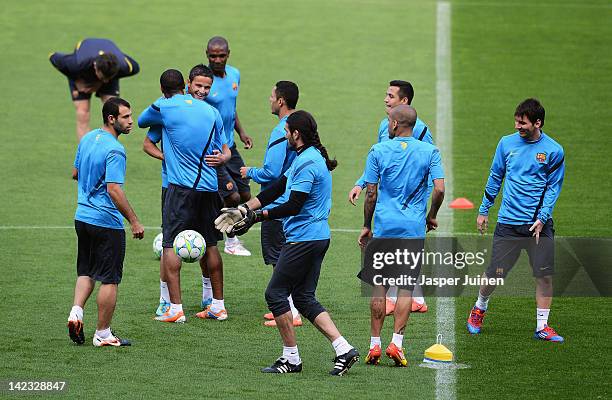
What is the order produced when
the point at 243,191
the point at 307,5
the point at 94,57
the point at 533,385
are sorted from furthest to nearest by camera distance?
the point at 307,5 → the point at 94,57 → the point at 243,191 → the point at 533,385

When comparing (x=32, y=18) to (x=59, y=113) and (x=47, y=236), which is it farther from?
(x=47, y=236)

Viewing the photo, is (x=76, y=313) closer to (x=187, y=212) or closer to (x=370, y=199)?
(x=187, y=212)

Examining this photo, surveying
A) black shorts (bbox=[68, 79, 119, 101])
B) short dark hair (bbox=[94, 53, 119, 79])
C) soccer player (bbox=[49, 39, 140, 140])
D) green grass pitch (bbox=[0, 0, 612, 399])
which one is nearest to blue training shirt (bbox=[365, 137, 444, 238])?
green grass pitch (bbox=[0, 0, 612, 399])

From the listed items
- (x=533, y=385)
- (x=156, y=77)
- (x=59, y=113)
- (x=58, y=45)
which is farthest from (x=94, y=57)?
(x=533, y=385)

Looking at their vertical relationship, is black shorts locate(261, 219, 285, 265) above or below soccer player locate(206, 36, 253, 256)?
below

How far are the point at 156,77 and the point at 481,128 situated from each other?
6.58 metres

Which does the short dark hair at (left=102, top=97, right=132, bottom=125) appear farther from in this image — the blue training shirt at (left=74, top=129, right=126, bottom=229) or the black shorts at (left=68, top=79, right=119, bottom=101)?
the black shorts at (left=68, top=79, right=119, bottom=101)

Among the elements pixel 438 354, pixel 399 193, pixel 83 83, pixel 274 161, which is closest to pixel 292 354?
pixel 438 354

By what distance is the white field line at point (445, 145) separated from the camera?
10.5 metres

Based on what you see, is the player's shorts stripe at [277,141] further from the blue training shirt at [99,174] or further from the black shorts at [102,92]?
the black shorts at [102,92]

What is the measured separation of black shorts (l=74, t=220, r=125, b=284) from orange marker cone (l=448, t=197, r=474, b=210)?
7.03 meters

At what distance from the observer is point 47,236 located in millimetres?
15633

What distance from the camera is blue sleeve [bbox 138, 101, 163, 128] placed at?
12.0m

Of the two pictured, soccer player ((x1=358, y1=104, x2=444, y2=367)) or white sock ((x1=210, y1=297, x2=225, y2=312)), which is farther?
white sock ((x1=210, y1=297, x2=225, y2=312))
